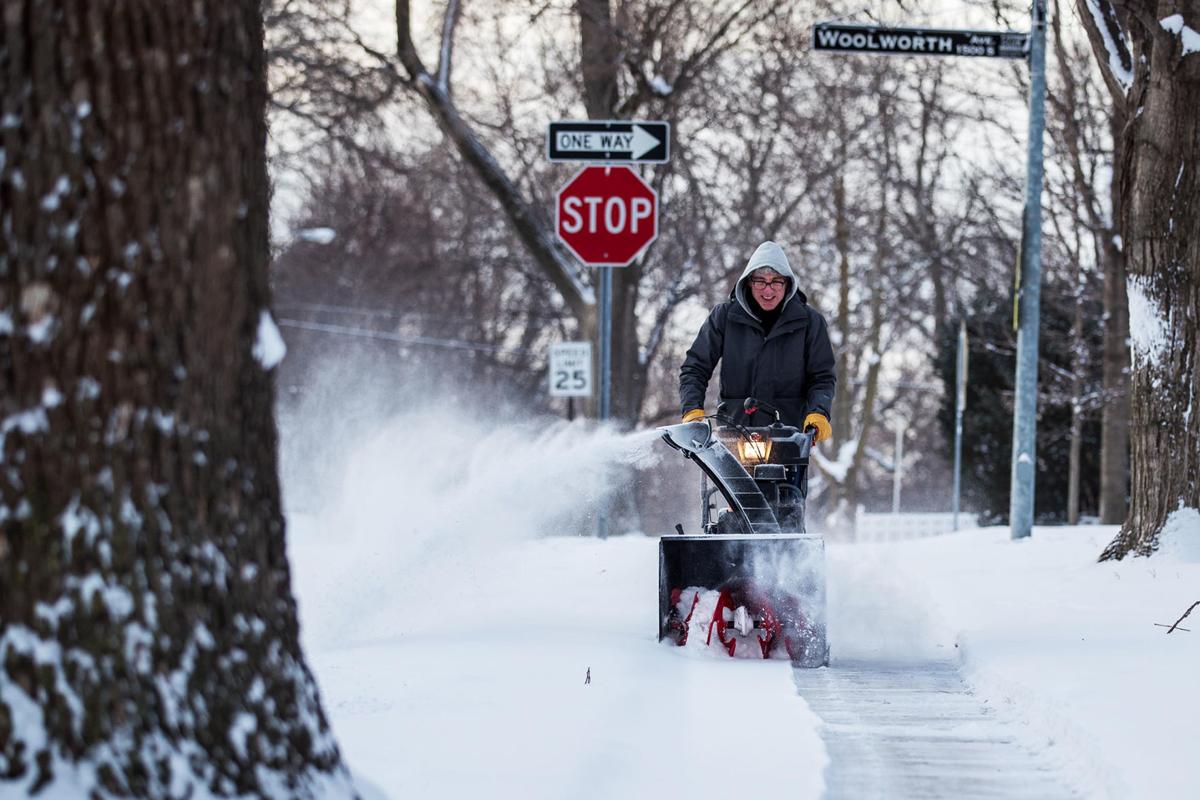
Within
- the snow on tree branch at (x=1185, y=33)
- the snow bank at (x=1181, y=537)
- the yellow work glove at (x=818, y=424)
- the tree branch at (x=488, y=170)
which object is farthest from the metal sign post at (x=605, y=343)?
the tree branch at (x=488, y=170)

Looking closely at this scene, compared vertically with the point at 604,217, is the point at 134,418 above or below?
below

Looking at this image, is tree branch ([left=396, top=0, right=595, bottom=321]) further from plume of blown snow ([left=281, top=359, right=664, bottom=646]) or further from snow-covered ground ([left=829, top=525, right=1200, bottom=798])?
snow-covered ground ([left=829, top=525, right=1200, bottom=798])

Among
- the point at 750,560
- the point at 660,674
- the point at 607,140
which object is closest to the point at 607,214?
the point at 607,140

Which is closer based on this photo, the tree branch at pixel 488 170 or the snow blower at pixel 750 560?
the snow blower at pixel 750 560

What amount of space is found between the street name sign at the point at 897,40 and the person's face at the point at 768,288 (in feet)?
12.8

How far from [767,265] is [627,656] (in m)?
2.20

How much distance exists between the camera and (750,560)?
6703 mm

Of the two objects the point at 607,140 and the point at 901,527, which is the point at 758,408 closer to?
the point at 607,140

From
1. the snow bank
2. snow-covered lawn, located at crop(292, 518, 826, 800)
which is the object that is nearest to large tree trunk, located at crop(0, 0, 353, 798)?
snow-covered lawn, located at crop(292, 518, 826, 800)

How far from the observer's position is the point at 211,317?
10.5ft

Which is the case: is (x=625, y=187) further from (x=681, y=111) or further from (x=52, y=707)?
(x=681, y=111)

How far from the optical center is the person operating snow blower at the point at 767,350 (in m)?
7.58

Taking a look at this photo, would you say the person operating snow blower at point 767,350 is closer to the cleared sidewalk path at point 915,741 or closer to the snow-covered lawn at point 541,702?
the snow-covered lawn at point 541,702

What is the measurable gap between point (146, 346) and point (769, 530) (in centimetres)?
432
